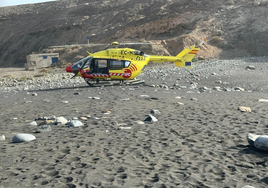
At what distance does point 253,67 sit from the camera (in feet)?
64.0

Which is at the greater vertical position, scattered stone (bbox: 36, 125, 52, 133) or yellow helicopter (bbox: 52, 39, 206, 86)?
yellow helicopter (bbox: 52, 39, 206, 86)

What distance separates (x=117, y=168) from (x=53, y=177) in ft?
2.46

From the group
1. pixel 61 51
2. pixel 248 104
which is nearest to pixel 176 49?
pixel 61 51

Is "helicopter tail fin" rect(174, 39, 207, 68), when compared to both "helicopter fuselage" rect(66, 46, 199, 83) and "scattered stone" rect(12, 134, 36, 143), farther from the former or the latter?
"scattered stone" rect(12, 134, 36, 143)

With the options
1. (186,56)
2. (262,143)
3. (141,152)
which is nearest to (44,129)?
(141,152)

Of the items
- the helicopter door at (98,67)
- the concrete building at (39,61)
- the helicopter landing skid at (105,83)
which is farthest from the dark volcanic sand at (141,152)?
the concrete building at (39,61)

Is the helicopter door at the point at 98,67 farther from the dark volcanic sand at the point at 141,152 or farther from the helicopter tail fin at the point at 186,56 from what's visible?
the dark volcanic sand at the point at 141,152

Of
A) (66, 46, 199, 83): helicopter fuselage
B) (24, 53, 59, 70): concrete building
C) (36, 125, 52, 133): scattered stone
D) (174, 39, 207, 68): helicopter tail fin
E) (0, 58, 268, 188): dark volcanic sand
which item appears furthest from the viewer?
(24, 53, 59, 70): concrete building

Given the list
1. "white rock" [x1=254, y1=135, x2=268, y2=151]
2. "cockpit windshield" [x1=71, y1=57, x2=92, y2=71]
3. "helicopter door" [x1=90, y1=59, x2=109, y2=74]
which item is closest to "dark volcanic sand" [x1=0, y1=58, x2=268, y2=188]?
"white rock" [x1=254, y1=135, x2=268, y2=151]

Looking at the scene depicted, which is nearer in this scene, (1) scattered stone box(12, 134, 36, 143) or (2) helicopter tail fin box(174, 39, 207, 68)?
(1) scattered stone box(12, 134, 36, 143)

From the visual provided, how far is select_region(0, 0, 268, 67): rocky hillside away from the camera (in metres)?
30.6

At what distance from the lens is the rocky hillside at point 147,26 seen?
3064cm

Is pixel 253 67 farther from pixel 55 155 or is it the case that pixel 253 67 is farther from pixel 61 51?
pixel 61 51

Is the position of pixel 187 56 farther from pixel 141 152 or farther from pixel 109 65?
pixel 141 152
